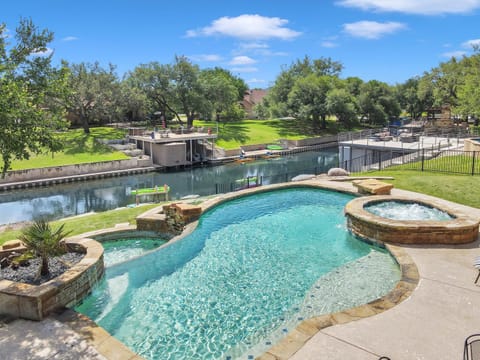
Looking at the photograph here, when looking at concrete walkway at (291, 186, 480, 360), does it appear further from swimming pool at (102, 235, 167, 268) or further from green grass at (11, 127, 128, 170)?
green grass at (11, 127, 128, 170)

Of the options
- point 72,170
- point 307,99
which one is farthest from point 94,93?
point 307,99

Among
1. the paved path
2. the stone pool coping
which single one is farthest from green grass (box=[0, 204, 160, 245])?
the paved path

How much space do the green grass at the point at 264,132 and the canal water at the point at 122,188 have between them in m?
6.28

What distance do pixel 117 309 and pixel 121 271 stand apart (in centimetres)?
174

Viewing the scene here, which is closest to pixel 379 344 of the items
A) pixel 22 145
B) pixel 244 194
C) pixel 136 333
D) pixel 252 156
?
pixel 136 333

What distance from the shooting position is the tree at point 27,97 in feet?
26.1

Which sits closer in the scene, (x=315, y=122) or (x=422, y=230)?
(x=422, y=230)

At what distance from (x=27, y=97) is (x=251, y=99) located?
280 feet

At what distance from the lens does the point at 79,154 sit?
36.5 meters

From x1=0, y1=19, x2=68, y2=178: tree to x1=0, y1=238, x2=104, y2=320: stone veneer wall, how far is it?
3.04m

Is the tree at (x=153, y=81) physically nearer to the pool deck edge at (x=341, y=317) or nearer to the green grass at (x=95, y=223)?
the green grass at (x=95, y=223)

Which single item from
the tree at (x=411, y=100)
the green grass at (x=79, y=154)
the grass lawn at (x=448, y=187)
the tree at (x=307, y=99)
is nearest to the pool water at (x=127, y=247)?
the grass lawn at (x=448, y=187)

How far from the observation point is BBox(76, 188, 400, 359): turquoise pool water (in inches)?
250

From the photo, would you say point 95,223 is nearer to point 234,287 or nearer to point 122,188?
point 234,287
